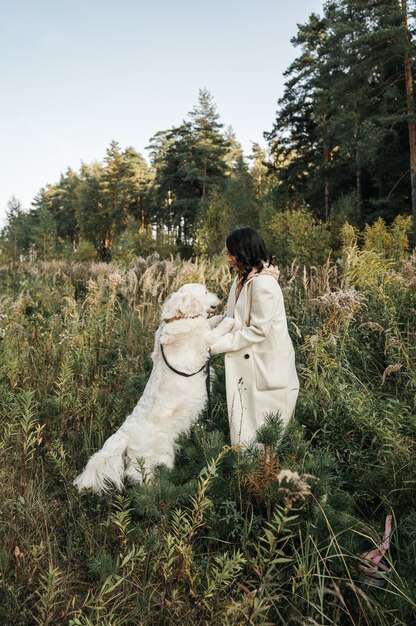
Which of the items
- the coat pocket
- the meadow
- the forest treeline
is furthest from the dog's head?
the forest treeline

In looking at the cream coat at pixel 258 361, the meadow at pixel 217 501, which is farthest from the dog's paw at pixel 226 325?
the meadow at pixel 217 501

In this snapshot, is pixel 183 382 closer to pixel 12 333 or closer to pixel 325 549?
pixel 325 549

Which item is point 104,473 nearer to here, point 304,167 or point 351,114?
point 351,114

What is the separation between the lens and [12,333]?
4840mm

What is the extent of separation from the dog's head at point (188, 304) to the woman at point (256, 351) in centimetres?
25

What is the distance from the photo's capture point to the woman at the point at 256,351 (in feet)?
9.84

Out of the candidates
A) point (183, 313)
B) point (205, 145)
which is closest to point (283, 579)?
point (183, 313)

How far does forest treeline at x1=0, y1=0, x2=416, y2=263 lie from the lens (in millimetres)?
17078

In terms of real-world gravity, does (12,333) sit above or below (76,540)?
above

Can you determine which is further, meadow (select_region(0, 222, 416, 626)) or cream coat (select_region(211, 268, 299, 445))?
cream coat (select_region(211, 268, 299, 445))

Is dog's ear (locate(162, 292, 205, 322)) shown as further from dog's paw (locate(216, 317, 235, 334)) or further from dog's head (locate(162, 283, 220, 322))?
dog's paw (locate(216, 317, 235, 334))

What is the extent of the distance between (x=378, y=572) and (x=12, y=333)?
14.0ft

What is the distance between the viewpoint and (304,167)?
90.7 feet

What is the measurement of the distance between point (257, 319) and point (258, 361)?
0.32 m
